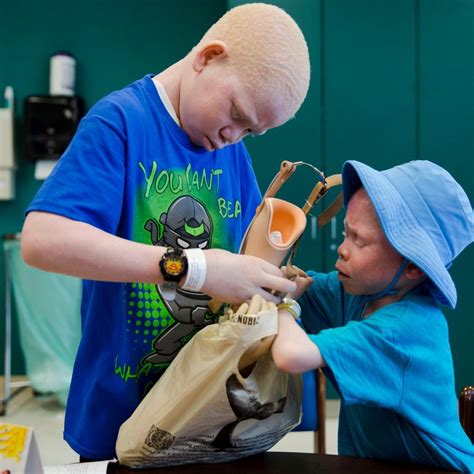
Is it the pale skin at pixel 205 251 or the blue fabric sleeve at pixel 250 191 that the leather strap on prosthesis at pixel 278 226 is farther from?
the blue fabric sleeve at pixel 250 191

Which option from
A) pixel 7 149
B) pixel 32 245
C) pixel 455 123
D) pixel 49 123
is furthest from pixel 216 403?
pixel 7 149

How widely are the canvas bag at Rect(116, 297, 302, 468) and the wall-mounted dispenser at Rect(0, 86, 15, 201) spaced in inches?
144

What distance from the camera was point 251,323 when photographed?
0.96 metres

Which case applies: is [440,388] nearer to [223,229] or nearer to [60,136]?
[223,229]

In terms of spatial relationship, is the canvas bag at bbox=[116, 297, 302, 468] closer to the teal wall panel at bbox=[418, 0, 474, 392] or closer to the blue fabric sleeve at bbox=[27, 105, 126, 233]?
the blue fabric sleeve at bbox=[27, 105, 126, 233]

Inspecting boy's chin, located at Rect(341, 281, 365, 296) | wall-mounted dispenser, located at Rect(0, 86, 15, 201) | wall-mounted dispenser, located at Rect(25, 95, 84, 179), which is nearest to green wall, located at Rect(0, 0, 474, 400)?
wall-mounted dispenser, located at Rect(25, 95, 84, 179)

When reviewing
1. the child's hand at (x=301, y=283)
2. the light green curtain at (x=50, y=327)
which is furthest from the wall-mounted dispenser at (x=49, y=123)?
the child's hand at (x=301, y=283)

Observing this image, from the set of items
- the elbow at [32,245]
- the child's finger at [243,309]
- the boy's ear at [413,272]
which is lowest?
the child's finger at [243,309]

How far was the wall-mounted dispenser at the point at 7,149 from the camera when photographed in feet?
14.4

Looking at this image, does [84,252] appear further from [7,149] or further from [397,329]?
[7,149]

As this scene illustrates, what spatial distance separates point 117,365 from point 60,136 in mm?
3430

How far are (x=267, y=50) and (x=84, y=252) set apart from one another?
1.37ft

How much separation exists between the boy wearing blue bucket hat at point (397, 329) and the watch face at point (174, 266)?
0.18m

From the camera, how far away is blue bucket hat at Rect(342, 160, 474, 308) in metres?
1.10
